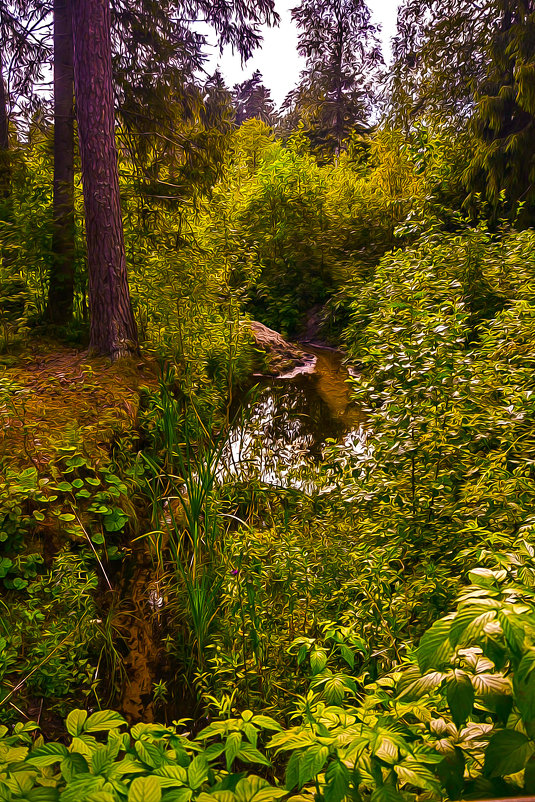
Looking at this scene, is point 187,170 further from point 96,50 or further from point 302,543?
point 302,543

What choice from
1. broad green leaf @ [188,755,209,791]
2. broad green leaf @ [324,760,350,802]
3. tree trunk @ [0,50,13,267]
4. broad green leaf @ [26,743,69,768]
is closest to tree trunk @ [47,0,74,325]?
tree trunk @ [0,50,13,267]

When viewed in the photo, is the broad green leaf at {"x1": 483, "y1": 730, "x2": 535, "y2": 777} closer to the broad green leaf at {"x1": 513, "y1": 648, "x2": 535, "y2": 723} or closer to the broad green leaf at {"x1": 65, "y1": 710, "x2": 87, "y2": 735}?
the broad green leaf at {"x1": 513, "y1": 648, "x2": 535, "y2": 723}

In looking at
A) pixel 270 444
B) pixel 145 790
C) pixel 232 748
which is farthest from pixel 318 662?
pixel 270 444

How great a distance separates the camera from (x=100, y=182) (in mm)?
5348

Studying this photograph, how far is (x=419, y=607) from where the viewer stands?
8.32ft

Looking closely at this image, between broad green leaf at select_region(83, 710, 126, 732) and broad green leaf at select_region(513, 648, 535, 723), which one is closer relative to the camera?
broad green leaf at select_region(513, 648, 535, 723)

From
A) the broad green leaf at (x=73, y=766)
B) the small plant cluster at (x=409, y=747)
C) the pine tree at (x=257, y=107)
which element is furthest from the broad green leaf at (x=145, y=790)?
the pine tree at (x=257, y=107)

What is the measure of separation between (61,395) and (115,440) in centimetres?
80

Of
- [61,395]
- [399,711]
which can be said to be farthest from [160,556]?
[399,711]

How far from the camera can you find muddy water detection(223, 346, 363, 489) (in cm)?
457

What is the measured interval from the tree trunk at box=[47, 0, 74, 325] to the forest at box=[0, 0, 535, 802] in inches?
1.0

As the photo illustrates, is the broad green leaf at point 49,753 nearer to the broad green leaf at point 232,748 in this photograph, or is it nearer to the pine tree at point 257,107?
the broad green leaf at point 232,748

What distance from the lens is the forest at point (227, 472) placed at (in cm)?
109

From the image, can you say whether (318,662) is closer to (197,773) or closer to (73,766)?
(197,773)
